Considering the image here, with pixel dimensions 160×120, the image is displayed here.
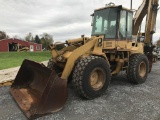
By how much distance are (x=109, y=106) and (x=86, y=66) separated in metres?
1.09

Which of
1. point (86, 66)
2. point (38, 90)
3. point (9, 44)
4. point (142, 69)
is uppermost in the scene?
point (9, 44)

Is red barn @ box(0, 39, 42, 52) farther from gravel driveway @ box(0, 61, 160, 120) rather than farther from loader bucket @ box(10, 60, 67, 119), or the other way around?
loader bucket @ box(10, 60, 67, 119)

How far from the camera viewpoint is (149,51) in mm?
9461

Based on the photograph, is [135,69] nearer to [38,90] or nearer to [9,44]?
[38,90]

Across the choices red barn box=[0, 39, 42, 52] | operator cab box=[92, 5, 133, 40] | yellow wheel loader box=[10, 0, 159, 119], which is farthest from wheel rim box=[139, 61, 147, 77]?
red barn box=[0, 39, 42, 52]

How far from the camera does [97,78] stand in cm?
586

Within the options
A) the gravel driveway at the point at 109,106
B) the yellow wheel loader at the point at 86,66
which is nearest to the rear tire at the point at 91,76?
the yellow wheel loader at the point at 86,66

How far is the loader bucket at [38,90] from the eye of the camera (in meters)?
4.47

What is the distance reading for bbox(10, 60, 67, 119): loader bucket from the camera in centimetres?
447

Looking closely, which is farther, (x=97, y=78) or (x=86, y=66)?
(x=97, y=78)

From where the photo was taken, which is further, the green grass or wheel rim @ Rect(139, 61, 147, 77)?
the green grass

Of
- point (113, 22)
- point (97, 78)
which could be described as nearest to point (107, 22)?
point (113, 22)

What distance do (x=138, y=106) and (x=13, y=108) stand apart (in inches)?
115

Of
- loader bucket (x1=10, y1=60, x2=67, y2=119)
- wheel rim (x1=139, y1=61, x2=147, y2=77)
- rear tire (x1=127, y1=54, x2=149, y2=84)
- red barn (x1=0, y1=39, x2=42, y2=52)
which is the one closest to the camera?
loader bucket (x1=10, y1=60, x2=67, y2=119)
